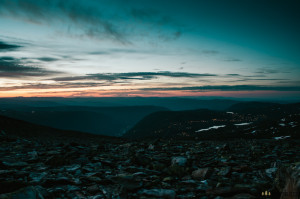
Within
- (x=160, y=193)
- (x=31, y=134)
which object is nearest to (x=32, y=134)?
(x=31, y=134)

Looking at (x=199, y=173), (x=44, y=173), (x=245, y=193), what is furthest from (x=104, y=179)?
(x=245, y=193)

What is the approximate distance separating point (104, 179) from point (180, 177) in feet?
8.56

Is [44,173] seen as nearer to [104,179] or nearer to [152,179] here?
[104,179]

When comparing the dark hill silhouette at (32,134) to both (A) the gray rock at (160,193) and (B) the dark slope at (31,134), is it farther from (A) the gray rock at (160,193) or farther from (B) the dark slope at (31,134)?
(A) the gray rock at (160,193)

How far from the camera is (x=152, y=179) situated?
569 cm

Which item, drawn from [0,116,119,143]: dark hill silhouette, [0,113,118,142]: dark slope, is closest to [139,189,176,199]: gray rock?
[0,116,119,143]: dark hill silhouette

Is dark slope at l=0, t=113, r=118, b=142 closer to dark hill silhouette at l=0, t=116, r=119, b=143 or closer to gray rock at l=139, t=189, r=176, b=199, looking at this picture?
dark hill silhouette at l=0, t=116, r=119, b=143

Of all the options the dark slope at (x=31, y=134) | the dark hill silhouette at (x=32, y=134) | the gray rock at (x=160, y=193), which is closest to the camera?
the gray rock at (x=160, y=193)

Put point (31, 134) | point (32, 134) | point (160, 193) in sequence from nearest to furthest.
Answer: point (160, 193) → point (31, 134) → point (32, 134)

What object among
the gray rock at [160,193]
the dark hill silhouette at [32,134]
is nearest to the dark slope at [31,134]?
the dark hill silhouette at [32,134]

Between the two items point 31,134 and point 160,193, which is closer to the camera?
point 160,193

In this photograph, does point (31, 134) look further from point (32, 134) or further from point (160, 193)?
point (160, 193)

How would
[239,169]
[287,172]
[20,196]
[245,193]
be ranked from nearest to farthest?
[20,196] < [287,172] < [245,193] < [239,169]

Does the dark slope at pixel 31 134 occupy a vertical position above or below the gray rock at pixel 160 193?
below
